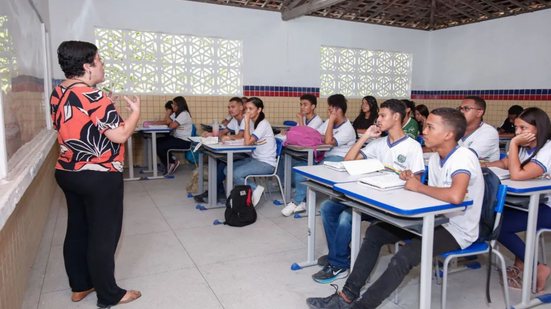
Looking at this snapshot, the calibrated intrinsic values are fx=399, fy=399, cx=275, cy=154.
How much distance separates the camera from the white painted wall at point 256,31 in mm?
5938

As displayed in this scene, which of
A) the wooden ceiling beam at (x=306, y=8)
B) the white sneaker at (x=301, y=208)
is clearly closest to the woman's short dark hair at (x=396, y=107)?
the white sneaker at (x=301, y=208)

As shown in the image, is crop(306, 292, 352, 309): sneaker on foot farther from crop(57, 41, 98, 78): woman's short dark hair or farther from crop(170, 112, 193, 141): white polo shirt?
crop(170, 112, 193, 141): white polo shirt

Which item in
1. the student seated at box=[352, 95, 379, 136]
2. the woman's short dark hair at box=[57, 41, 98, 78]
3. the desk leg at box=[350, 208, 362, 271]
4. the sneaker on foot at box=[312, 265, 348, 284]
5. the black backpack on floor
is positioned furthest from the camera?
the student seated at box=[352, 95, 379, 136]

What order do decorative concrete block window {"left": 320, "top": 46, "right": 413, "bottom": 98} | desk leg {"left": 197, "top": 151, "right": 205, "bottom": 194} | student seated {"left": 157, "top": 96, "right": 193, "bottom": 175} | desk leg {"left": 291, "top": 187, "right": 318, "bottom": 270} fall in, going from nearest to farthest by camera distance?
desk leg {"left": 291, "top": 187, "right": 318, "bottom": 270} < desk leg {"left": 197, "top": 151, "right": 205, "bottom": 194} < student seated {"left": 157, "top": 96, "right": 193, "bottom": 175} < decorative concrete block window {"left": 320, "top": 46, "right": 413, "bottom": 98}

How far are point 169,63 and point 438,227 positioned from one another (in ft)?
17.9

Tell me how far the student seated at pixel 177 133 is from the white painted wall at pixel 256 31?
1.30 metres

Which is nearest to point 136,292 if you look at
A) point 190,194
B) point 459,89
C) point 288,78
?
point 190,194

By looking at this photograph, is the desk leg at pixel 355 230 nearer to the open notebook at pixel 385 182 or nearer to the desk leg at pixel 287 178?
the open notebook at pixel 385 182

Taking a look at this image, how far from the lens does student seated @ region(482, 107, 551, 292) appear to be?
2402mm

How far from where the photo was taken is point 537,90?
6637 millimetres

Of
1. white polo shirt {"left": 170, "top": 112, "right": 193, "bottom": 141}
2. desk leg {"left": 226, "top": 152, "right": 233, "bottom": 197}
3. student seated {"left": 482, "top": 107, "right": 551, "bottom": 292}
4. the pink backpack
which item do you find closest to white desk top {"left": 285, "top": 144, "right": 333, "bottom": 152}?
the pink backpack

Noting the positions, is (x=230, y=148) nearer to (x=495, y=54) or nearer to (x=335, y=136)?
(x=335, y=136)

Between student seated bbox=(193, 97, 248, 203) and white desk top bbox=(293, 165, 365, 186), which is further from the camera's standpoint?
student seated bbox=(193, 97, 248, 203)

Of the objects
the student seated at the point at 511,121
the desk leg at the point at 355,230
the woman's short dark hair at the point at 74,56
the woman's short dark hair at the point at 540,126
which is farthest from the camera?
the student seated at the point at 511,121
